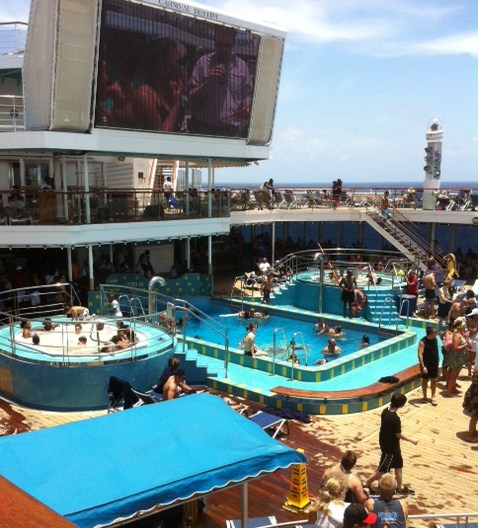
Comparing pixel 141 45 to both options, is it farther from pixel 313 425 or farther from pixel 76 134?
pixel 313 425

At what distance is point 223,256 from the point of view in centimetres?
3145

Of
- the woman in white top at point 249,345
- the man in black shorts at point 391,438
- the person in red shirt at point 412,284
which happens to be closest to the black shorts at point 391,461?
the man in black shorts at point 391,438

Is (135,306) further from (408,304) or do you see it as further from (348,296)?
(408,304)

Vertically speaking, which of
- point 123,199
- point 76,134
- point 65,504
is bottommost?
point 65,504

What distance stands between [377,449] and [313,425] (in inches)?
59.1

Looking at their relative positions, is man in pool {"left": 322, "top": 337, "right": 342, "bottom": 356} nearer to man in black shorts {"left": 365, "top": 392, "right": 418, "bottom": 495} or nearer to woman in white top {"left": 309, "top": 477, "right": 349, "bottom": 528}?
man in black shorts {"left": 365, "top": 392, "right": 418, "bottom": 495}

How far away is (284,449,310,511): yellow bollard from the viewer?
8.00 m

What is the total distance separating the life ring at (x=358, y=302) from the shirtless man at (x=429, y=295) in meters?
2.06

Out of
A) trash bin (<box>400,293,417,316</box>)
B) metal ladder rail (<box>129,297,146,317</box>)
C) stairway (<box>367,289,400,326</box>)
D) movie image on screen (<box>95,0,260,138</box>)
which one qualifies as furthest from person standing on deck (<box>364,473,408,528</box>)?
movie image on screen (<box>95,0,260,138</box>)

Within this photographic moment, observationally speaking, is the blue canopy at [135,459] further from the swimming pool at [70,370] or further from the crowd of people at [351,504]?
the swimming pool at [70,370]

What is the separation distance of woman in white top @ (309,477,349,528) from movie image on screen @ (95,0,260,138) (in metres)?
16.6

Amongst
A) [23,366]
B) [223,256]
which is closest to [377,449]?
[23,366]

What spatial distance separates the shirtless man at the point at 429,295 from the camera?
62.2ft

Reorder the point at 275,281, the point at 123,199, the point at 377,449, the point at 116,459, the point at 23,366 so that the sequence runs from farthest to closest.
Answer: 1. the point at 275,281
2. the point at 123,199
3. the point at 23,366
4. the point at 377,449
5. the point at 116,459
